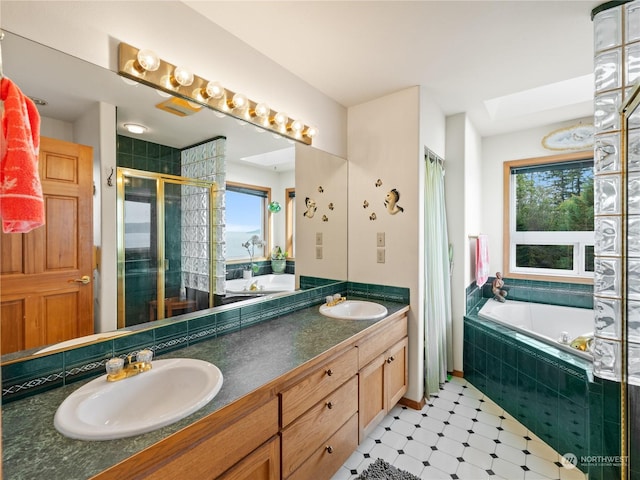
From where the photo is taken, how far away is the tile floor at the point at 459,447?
1783 mm

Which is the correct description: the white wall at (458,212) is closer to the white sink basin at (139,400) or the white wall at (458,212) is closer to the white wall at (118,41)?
the white wall at (118,41)

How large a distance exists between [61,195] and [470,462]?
2.52 m

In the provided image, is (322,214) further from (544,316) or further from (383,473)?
(544,316)

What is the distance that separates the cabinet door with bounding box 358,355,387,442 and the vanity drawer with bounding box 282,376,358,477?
82mm

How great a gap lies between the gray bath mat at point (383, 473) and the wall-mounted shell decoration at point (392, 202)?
173 centimetres

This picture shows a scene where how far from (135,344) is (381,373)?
149 cm

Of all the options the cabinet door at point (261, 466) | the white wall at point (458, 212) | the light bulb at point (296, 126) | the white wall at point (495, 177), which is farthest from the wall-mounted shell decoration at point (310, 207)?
the white wall at point (495, 177)

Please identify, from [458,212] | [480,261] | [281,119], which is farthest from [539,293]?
[281,119]

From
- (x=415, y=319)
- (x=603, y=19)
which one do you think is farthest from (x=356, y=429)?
(x=603, y=19)

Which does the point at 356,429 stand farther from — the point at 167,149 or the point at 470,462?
the point at 167,149

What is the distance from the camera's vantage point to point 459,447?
198cm

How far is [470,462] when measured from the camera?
1.85 m

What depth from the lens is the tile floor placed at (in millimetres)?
1783

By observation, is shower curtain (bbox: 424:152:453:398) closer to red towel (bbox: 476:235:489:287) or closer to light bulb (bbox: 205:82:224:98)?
red towel (bbox: 476:235:489:287)
